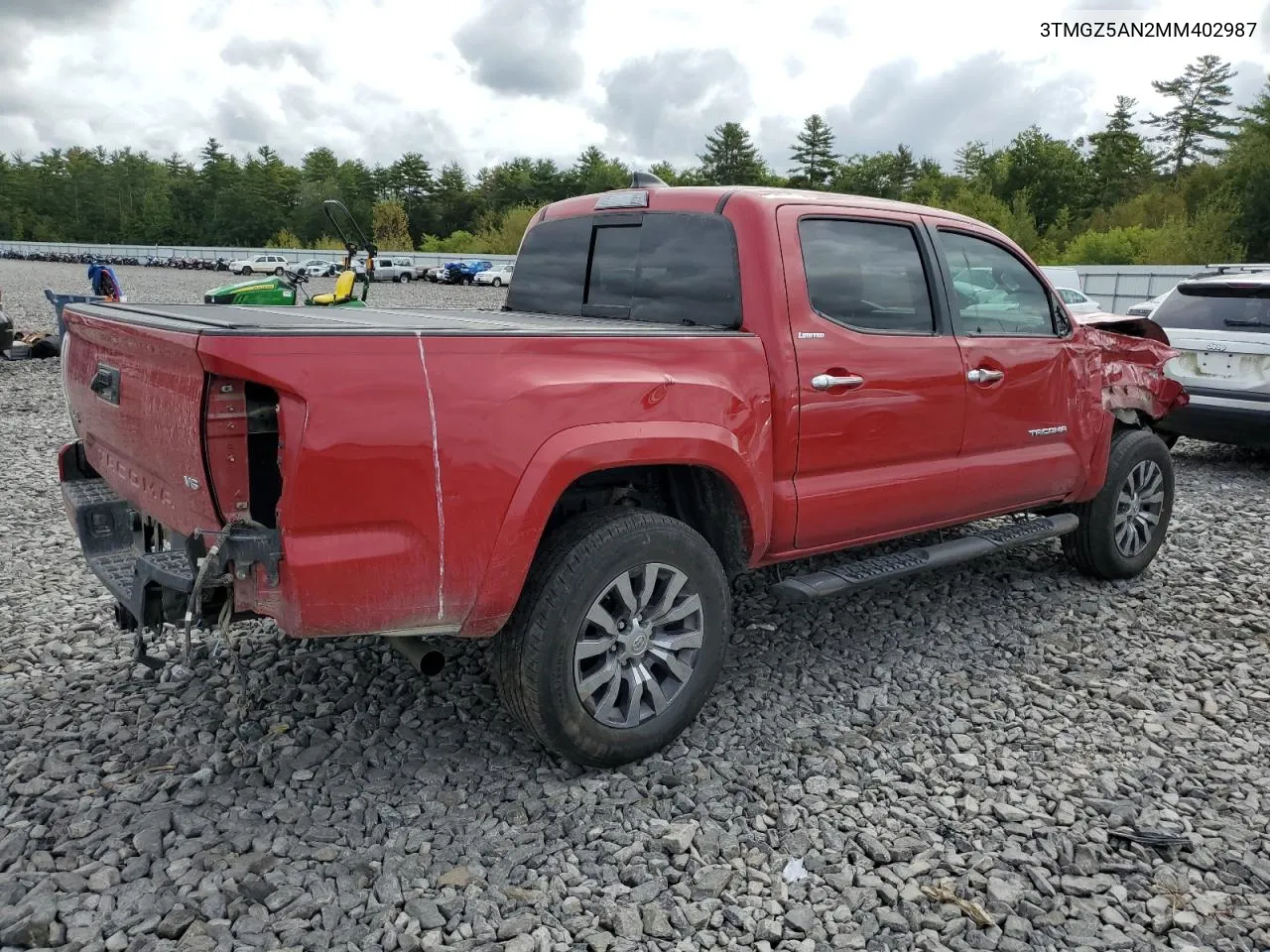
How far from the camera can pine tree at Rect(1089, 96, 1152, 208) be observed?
65.9 m

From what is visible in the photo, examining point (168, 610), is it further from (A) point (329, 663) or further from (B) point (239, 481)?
(A) point (329, 663)

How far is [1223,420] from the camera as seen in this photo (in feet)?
25.8

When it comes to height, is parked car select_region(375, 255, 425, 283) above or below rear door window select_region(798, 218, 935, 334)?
above

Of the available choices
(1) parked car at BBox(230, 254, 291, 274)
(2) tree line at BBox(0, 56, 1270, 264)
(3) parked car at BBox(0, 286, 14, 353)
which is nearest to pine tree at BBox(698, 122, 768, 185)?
(2) tree line at BBox(0, 56, 1270, 264)

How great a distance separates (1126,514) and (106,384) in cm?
495

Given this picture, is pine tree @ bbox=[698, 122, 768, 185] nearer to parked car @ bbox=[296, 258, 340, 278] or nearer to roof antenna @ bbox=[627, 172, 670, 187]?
parked car @ bbox=[296, 258, 340, 278]

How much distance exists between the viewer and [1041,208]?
68.8 metres

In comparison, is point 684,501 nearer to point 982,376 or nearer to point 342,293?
point 982,376

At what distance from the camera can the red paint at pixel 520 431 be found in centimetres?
256

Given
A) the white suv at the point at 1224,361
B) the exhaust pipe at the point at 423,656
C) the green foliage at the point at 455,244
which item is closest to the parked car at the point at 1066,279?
the white suv at the point at 1224,361

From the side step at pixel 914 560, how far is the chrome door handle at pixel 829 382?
753mm

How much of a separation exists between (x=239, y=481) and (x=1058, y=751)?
293cm

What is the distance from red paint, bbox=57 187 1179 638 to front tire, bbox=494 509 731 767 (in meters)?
0.18

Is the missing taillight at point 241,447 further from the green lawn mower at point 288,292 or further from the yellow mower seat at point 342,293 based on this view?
the yellow mower seat at point 342,293
